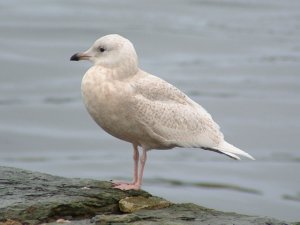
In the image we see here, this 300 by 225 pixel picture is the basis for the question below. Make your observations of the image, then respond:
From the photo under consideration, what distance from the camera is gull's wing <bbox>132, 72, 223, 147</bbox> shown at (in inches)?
391

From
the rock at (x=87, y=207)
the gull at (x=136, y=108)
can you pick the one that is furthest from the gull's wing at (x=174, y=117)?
the rock at (x=87, y=207)

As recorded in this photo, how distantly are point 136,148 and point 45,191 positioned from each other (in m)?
1.17

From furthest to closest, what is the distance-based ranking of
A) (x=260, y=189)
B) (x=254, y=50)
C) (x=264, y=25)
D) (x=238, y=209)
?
1. (x=264, y=25)
2. (x=254, y=50)
3. (x=260, y=189)
4. (x=238, y=209)

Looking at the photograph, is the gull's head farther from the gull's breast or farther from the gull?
the gull's breast

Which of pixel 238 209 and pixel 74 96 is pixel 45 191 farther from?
pixel 74 96

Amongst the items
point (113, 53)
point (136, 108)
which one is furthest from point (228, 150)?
point (113, 53)

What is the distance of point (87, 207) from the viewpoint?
9.12m

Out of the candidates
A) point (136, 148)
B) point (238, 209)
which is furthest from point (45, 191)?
point (238, 209)

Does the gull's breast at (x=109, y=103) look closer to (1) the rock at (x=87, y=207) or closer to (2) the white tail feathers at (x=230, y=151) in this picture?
(1) the rock at (x=87, y=207)

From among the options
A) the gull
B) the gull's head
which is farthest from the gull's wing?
the gull's head

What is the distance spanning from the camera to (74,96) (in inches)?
1177

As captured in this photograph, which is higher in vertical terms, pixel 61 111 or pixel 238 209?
pixel 61 111

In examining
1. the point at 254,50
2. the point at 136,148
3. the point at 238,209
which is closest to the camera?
the point at 136,148

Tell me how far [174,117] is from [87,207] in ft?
4.65
